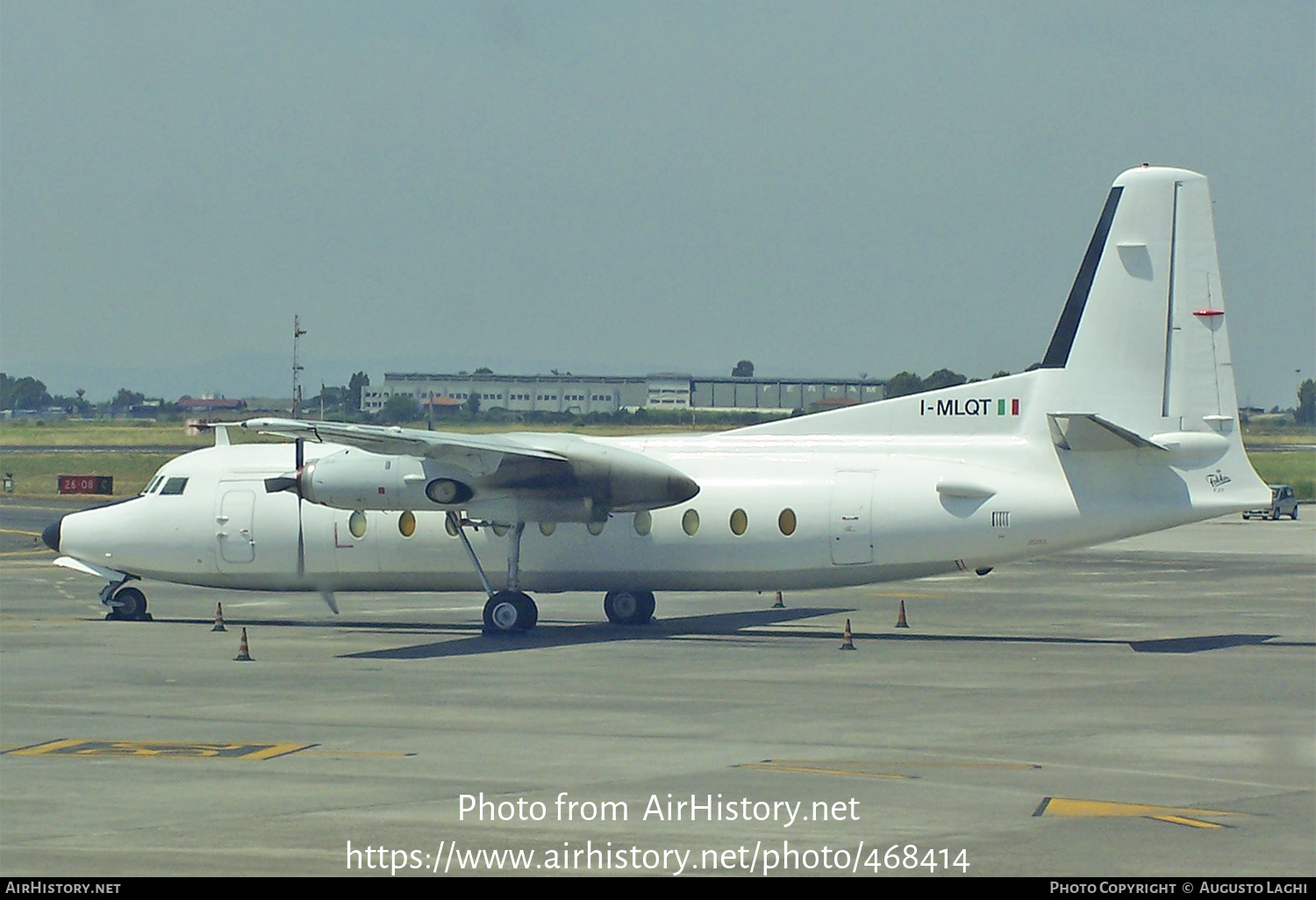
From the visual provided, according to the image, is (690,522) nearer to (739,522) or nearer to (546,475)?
(739,522)

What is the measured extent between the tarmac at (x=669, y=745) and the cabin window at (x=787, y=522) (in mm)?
1735

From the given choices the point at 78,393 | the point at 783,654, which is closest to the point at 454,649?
the point at 783,654

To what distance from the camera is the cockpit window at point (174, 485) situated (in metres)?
28.1

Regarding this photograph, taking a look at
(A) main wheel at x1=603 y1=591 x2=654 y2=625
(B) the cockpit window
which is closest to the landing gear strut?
(A) main wheel at x1=603 y1=591 x2=654 y2=625

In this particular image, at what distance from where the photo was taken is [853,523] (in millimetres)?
23891

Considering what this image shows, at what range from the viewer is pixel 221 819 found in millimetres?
11570

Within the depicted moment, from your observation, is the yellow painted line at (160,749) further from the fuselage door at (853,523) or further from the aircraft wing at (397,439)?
the fuselage door at (853,523)

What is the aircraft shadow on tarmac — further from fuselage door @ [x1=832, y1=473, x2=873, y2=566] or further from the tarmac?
fuselage door @ [x1=832, y1=473, x2=873, y2=566]

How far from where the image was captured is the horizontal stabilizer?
22.5 meters

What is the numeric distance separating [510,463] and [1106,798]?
45.3ft

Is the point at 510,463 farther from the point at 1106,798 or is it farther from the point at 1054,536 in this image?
the point at 1106,798

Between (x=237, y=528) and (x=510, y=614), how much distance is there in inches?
218

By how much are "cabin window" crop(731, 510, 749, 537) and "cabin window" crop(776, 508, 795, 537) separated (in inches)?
21.9

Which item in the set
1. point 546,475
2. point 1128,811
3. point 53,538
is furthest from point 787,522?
point 53,538
